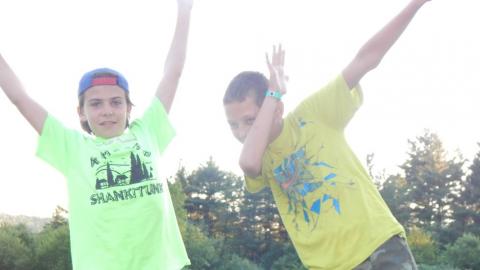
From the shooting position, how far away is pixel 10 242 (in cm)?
2322

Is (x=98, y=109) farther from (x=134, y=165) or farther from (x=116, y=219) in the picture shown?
(x=116, y=219)

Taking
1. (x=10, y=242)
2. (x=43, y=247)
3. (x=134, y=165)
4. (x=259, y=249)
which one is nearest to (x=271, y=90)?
(x=134, y=165)

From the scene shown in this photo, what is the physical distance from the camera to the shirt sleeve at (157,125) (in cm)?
360

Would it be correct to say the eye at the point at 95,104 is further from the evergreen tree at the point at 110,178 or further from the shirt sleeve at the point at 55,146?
the evergreen tree at the point at 110,178

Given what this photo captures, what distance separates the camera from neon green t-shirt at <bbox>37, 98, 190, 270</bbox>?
3.11m

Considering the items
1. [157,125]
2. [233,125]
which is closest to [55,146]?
[157,125]

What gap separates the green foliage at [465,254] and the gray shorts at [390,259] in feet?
80.4

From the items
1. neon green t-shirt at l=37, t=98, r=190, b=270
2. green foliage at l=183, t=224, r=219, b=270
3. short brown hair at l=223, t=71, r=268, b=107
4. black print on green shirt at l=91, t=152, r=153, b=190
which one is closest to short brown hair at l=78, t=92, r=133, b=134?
neon green t-shirt at l=37, t=98, r=190, b=270

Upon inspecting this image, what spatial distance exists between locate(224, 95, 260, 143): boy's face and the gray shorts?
105 centimetres

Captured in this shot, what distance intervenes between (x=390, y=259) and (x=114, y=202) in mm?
1627

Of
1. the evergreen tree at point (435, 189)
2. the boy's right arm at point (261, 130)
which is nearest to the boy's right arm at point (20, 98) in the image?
the boy's right arm at point (261, 130)

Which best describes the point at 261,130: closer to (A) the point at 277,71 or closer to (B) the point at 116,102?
(A) the point at 277,71

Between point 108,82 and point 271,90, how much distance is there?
3.30 feet

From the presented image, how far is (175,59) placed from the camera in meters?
3.71
